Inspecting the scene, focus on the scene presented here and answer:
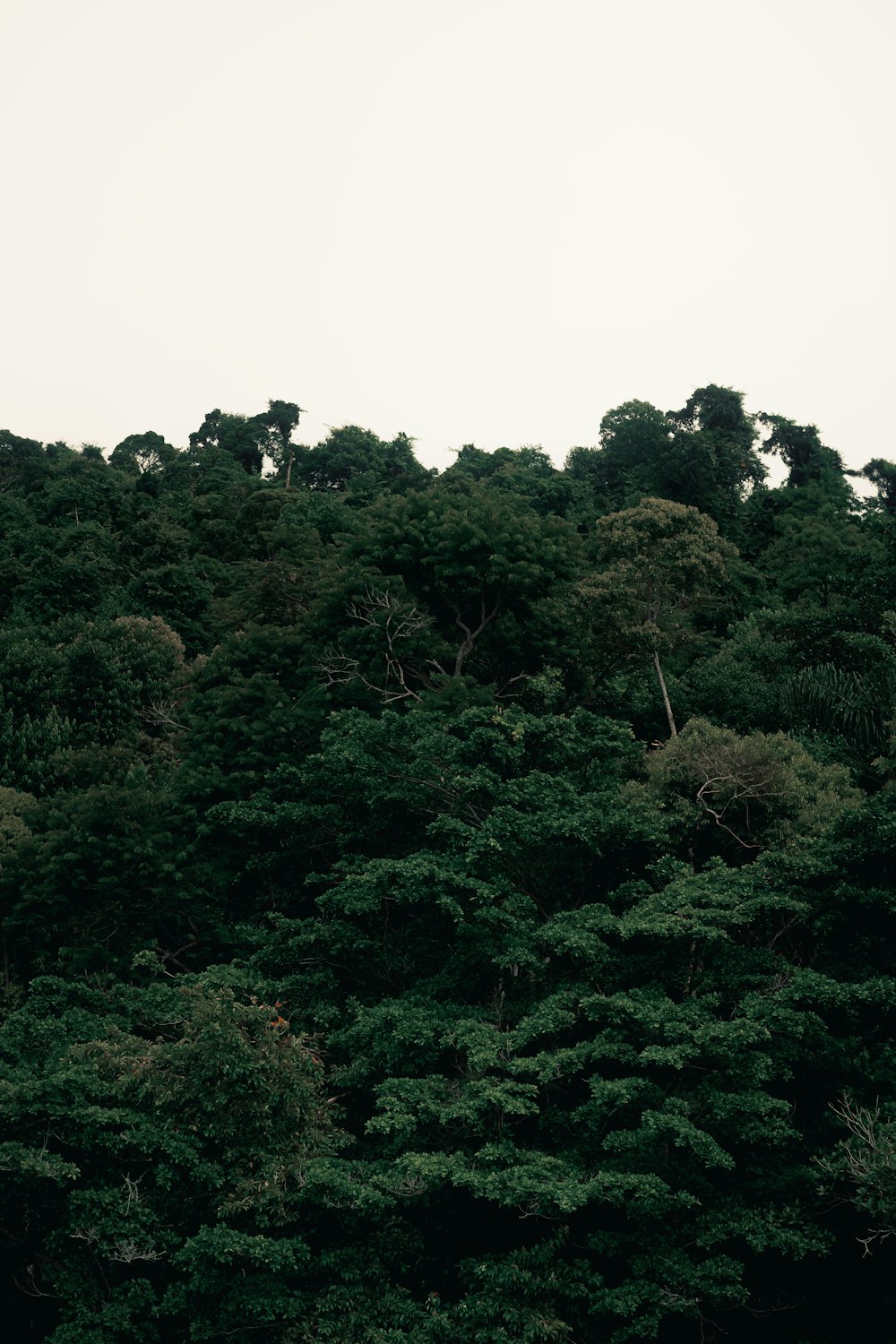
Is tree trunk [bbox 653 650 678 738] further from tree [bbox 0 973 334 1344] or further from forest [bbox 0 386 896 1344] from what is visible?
tree [bbox 0 973 334 1344]

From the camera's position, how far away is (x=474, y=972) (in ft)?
54.8

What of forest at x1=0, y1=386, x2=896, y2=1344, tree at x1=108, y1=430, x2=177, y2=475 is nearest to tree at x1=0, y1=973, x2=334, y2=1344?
forest at x1=0, y1=386, x2=896, y2=1344

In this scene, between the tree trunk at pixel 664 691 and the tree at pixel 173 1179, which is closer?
the tree at pixel 173 1179

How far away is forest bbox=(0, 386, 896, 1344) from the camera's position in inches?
538

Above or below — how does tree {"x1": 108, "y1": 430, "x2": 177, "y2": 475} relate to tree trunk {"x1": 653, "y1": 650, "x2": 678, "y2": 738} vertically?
above

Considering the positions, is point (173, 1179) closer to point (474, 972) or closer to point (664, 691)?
point (474, 972)

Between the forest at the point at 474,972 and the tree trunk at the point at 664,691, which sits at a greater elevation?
the tree trunk at the point at 664,691

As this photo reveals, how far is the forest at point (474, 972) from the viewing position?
1366 centimetres

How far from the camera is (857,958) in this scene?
15180 mm

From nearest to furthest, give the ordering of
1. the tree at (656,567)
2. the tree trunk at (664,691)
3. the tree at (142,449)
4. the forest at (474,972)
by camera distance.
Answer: the forest at (474,972)
the tree trunk at (664,691)
the tree at (656,567)
the tree at (142,449)

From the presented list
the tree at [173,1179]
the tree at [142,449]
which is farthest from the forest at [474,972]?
the tree at [142,449]

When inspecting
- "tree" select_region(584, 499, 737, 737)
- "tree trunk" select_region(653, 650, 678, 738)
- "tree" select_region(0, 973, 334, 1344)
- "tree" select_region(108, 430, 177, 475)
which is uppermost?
"tree" select_region(108, 430, 177, 475)

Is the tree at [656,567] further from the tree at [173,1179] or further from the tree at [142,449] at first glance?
the tree at [142,449]

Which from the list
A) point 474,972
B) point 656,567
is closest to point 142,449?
point 656,567
